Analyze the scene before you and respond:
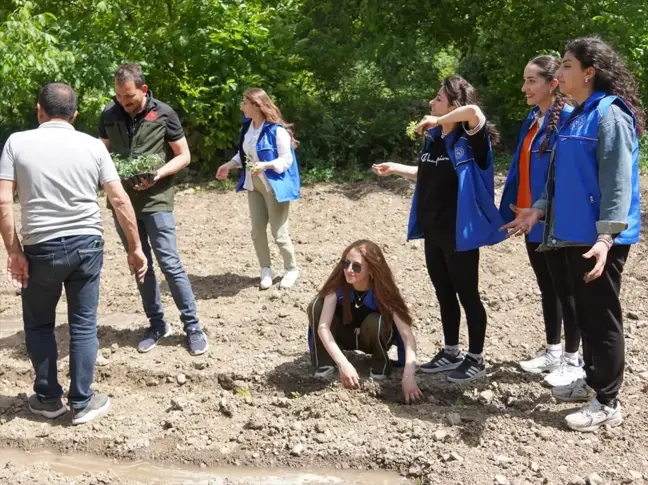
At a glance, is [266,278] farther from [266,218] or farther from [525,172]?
[525,172]

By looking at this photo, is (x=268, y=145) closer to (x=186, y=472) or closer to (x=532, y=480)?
(x=186, y=472)

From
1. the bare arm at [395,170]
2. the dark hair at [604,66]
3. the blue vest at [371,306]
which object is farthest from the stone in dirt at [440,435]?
the dark hair at [604,66]

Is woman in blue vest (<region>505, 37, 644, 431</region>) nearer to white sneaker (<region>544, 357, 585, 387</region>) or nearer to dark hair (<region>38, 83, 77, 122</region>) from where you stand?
white sneaker (<region>544, 357, 585, 387</region>)

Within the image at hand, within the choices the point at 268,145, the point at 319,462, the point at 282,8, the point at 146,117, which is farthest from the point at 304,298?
the point at 282,8

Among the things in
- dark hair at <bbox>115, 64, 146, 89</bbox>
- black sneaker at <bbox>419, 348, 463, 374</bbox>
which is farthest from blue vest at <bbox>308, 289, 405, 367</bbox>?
dark hair at <bbox>115, 64, 146, 89</bbox>

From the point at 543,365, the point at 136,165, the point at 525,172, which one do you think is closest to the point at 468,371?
the point at 543,365

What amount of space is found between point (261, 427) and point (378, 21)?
930cm

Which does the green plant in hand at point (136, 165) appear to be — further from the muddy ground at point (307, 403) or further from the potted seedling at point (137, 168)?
the muddy ground at point (307, 403)

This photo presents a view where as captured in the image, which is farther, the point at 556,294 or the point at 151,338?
the point at 151,338

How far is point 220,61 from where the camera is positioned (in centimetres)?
1082

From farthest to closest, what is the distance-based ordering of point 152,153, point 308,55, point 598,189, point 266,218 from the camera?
point 308,55 → point 266,218 → point 152,153 → point 598,189

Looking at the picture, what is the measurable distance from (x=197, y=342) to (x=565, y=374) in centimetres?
247

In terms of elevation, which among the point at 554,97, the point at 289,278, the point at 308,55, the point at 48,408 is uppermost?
the point at 308,55

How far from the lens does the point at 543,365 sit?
511 centimetres
